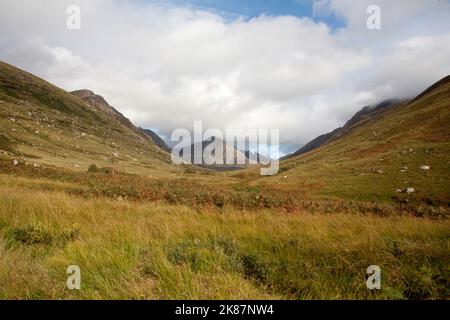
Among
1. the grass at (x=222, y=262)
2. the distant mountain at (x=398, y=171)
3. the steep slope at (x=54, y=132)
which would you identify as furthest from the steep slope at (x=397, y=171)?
the steep slope at (x=54, y=132)

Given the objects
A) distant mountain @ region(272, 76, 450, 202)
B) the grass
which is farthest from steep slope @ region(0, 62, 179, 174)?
the grass

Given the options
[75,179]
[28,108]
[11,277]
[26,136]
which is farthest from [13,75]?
[11,277]

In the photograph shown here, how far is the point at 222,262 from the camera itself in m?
4.51

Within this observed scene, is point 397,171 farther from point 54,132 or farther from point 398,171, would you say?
point 54,132

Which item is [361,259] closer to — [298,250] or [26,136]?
[298,250]

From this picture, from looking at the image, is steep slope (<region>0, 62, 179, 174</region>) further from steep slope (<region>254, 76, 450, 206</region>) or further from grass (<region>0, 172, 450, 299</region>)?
grass (<region>0, 172, 450, 299</region>)

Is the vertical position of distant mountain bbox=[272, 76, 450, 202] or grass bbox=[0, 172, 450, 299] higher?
distant mountain bbox=[272, 76, 450, 202]

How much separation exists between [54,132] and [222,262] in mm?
129000

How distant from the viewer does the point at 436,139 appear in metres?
53.5

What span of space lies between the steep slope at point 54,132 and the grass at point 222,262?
61.1 meters

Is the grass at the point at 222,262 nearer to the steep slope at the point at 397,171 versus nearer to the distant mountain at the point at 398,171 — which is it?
the distant mountain at the point at 398,171

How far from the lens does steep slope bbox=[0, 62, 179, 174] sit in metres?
82.9

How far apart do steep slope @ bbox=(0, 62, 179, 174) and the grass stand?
61.1 meters

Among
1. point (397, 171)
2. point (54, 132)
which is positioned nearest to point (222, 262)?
point (397, 171)
